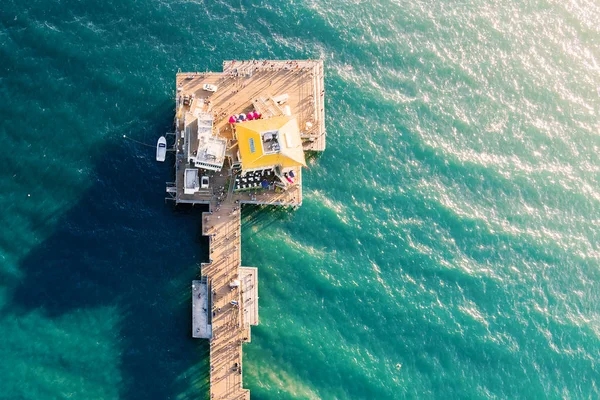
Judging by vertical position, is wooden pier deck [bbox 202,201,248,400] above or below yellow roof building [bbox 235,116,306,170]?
below

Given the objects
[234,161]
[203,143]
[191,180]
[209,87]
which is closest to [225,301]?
[191,180]

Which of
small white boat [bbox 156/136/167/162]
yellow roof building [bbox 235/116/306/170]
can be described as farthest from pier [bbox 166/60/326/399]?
small white boat [bbox 156/136/167/162]

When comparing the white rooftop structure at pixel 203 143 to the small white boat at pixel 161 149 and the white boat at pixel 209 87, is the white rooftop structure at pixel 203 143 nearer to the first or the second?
the white boat at pixel 209 87

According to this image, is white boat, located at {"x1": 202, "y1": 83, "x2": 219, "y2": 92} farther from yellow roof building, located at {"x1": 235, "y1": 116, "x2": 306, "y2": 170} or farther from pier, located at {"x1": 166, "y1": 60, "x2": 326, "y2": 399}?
yellow roof building, located at {"x1": 235, "y1": 116, "x2": 306, "y2": 170}

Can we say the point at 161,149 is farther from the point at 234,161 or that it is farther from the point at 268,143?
the point at 268,143

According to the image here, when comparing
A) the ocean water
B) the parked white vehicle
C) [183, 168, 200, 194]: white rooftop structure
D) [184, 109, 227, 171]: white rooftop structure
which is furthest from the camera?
the ocean water
